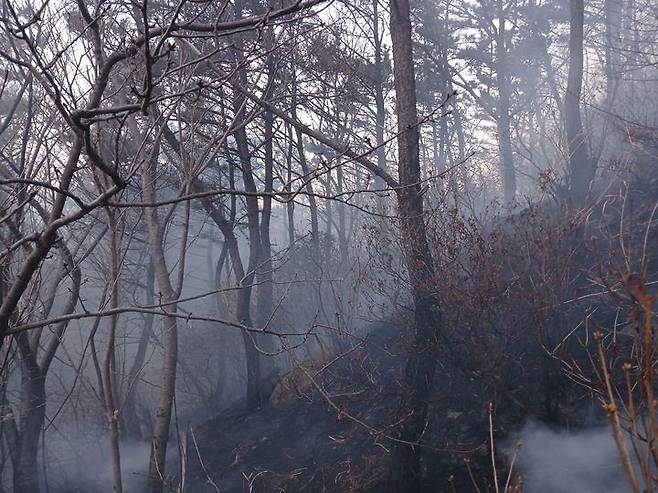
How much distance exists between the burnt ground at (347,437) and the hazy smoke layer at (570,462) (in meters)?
0.39

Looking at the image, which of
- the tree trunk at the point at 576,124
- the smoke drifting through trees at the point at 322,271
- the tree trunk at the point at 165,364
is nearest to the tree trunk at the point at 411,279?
the smoke drifting through trees at the point at 322,271

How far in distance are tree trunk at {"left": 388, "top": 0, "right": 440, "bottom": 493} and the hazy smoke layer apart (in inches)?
42.5

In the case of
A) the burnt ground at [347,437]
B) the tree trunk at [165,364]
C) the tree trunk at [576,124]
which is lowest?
the burnt ground at [347,437]

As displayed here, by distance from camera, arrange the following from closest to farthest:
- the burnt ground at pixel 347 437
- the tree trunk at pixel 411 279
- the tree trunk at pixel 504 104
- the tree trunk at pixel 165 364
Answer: the tree trunk at pixel 411 279 → the tree trunk at pixel 165 364 → the burnt ground at pixel 347 437 → the tree trunk at pixel 504 104

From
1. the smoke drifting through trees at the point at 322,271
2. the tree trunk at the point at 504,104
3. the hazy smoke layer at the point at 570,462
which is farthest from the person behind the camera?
the tree trunk at the point at 504,104

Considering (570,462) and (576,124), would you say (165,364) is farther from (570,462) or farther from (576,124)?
(576,124)

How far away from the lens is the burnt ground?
7254 mm

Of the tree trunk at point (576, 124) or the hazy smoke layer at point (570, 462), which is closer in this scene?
the hazy smoke layer at point (570, 462)

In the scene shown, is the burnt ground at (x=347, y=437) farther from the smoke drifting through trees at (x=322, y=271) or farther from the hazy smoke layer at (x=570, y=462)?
the hazy smoke layer at (x=570, y=462)

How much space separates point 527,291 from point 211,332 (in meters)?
10.8

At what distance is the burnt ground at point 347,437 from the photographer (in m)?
7.25

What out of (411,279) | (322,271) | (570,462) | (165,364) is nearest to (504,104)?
(322,271)

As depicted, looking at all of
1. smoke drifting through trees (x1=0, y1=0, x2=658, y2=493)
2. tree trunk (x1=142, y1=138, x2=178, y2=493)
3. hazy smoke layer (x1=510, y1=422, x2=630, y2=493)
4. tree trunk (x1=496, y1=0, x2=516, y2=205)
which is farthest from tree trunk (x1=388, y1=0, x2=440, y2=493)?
tree trunk (x1=496, y1=0, x2=516, y2=205)

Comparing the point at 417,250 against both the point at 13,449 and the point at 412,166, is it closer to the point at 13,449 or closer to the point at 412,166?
the point at 412,166
